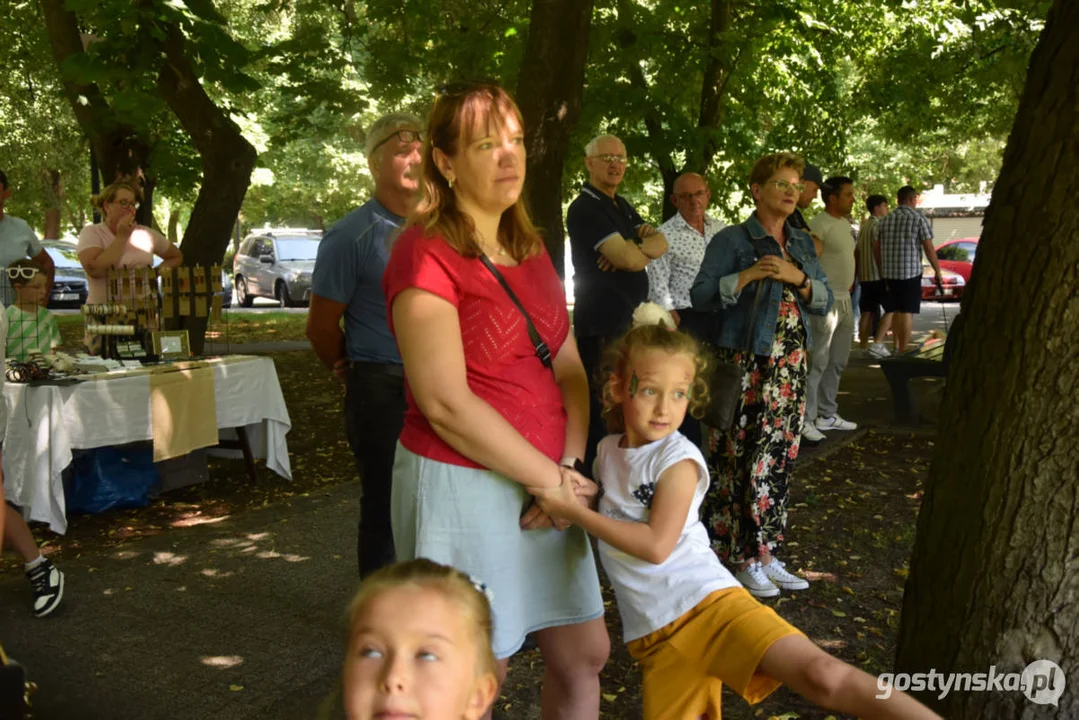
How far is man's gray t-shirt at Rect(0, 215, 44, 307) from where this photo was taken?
6.79 metres

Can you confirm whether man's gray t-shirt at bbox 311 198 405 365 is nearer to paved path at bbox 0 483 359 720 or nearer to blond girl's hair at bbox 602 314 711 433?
paved path at bbox 0 483 359 720

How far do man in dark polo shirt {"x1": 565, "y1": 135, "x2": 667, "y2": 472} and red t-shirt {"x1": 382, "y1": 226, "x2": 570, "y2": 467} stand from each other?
137 inches

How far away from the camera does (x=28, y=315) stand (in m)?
6.88

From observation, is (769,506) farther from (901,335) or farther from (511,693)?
(901,335)

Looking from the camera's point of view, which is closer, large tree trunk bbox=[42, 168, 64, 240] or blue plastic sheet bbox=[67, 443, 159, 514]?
blue plastic sheet bbox=[67, 443, 159, 514]

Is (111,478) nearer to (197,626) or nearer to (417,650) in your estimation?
(197,626)

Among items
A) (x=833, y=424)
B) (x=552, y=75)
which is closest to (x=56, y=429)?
(x=552, y=75)

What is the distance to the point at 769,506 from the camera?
17.1 ft

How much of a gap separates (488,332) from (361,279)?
5.11 feet

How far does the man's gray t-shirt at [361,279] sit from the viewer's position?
3.98 metres

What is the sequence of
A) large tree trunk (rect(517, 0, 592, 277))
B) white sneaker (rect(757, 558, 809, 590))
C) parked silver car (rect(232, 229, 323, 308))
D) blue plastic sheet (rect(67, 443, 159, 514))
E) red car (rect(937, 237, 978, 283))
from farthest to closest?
red car (rect(937, 237, 978, 283)), parked silver car (rect(232, 229, 323, 308)), large tree trunk (rect(517, 0, 592, 277)), blue plastic sheet (rect(67, 443, 159, 514)), white sneaker (rect(757, 558, 809, 590))

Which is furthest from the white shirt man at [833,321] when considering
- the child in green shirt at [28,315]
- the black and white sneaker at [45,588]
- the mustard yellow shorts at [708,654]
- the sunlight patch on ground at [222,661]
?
the mustard yellow shorts at [708,654]

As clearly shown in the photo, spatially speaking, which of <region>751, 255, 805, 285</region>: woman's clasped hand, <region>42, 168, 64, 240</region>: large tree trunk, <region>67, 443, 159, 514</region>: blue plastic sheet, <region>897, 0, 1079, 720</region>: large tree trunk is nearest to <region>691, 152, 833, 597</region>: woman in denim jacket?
<region>751, 255, 805, 285</region>: woman's clasped hand

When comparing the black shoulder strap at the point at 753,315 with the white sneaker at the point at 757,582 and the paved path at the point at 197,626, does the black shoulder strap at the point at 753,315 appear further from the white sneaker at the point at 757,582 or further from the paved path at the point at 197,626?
the paved path at the point at 197,626
